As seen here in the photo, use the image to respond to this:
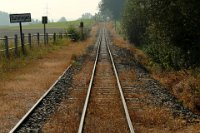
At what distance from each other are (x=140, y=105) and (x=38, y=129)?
3.73 meters

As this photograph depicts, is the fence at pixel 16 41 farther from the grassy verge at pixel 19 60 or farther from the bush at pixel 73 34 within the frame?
the bush at pixel 73 34

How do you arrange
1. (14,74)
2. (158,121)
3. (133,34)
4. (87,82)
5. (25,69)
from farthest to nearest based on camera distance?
(133,34), (25,69), (14,74), (87,82), (158,121)

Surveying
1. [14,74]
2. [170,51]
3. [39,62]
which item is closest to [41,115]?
[14,74]

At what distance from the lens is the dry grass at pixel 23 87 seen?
36.4 feet

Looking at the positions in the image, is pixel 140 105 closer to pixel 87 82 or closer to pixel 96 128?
pixel 96 128

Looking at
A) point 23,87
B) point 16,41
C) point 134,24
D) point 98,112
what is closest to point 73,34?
point 134,24

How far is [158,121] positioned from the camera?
10180 mm

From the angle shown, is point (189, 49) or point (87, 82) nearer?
point (87, 82)

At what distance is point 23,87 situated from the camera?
15672 mm

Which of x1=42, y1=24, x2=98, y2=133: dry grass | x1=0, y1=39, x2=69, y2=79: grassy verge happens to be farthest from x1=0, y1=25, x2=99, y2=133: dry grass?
x1=42, y1=24, x2=98, y2=133: dry grass

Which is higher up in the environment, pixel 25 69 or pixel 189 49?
pixel 189 49

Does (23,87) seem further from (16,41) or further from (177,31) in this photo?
(16,41)

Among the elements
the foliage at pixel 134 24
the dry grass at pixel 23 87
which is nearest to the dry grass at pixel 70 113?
the dry grass at pixel 23 87

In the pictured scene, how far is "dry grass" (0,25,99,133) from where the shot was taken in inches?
436
